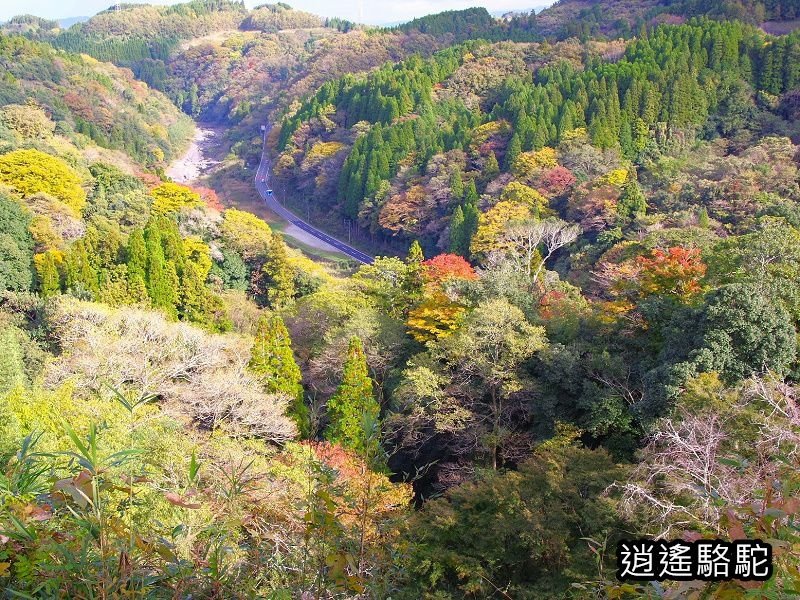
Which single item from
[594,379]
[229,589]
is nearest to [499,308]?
[594,379]

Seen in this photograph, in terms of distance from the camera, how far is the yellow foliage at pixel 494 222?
31828 mm

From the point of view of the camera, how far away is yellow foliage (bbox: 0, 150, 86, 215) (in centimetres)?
2619

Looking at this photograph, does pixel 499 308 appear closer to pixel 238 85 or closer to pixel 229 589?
pixel 229 589

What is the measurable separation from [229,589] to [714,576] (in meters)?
2.06

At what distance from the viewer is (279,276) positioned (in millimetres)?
27797

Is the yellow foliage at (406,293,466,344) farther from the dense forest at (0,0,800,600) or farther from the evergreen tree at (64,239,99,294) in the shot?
the evergreen tree at (64,239,99,294)

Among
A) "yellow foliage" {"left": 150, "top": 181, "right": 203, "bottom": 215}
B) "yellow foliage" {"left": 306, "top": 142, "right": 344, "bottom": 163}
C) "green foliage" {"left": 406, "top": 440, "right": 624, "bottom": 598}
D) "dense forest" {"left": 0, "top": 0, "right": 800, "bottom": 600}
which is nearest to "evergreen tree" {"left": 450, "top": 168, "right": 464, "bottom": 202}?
"dense forest" {"left": 0, "top": 0, "right": 800, "bottom": 600}

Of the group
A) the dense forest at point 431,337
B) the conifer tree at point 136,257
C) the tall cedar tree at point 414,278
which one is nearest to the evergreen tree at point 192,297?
the dense forest at point 431,337

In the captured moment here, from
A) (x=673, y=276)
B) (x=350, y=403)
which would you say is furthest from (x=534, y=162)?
(x=350, y=403)

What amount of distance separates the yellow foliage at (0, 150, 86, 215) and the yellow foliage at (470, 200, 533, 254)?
746 inches

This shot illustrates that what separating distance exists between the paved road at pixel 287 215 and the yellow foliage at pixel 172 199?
45.9 ft

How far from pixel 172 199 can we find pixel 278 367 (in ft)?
50.8

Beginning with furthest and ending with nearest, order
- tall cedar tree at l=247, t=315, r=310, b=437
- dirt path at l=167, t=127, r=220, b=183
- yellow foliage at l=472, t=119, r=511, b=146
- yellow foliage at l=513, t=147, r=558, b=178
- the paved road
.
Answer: dirt path at l=167, t=127, r=220, b=183
the paved road
yellow foliage at l=472, t=119, r=511, b=146
yellow foliage at l=513, t=147, r=558, b=178
tall cedar tree at l=247, t=315, r=310, b=437

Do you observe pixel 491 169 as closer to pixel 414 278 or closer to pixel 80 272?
pixel 414 278
